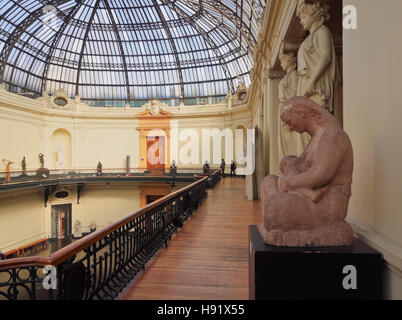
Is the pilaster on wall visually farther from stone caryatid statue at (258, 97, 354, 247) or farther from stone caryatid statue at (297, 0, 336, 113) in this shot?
stone caryatid statue at (258, 97, 354, 247)

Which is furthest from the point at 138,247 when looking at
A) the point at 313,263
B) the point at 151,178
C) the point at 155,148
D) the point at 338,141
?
the point at 155,148

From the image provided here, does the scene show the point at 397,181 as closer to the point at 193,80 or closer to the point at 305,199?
the point at 305,199

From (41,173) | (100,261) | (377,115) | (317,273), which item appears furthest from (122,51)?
(317,273)

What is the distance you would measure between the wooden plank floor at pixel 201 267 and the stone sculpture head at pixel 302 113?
1907mm

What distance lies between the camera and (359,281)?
1.99m

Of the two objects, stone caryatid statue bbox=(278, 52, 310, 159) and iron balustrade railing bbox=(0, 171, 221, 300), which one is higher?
stone caryatid statue bbox=(278, 52, 310, 159)

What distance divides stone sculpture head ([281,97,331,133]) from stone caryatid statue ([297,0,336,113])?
74.2 inches

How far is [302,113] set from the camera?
2275mm

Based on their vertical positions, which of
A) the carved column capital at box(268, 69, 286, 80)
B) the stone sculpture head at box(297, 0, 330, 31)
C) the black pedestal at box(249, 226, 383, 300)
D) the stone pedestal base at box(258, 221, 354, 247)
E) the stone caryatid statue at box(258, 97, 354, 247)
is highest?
the carved column capital at box(268, 69, 286, 80)

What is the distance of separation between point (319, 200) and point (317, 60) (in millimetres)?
2635

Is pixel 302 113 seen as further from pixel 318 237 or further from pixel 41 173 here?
pixel 41 173

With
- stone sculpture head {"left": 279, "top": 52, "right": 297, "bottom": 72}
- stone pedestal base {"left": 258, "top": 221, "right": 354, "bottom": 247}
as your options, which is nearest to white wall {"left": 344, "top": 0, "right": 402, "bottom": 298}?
stone pedestal base {"left": 258, "top": 221, "right": 354, "bottom": 247}

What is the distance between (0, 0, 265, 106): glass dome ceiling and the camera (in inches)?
910

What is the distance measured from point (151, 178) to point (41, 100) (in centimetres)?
1308
